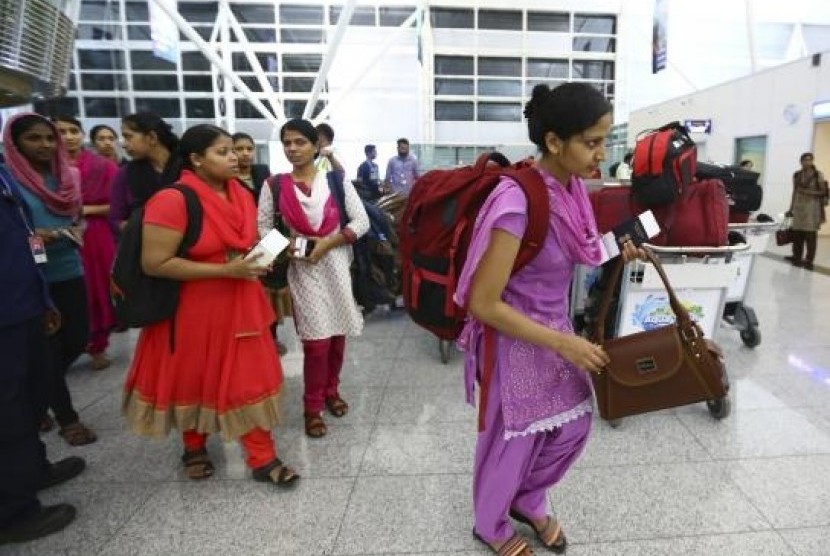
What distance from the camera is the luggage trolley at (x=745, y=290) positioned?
3480mm

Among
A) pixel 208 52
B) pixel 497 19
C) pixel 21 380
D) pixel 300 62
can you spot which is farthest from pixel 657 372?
pixel 497 19

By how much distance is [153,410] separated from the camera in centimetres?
207

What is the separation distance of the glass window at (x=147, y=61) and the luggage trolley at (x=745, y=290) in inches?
627

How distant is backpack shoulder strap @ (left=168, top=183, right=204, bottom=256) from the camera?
189 cm

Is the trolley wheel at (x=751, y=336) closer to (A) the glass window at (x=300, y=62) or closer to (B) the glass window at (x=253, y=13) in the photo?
(A) the glass window at (x=300, y=62)

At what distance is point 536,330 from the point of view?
1287mm

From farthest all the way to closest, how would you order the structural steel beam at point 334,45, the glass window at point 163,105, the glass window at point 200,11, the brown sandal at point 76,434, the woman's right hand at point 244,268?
the glass window at point 200,11, the glass window at point 163,105, the structural steel beam at point 334,45, the brown sandal at point 76,434, the woman's right hand at point 244,268

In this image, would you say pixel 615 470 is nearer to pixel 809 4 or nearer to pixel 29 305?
pixel 29 305

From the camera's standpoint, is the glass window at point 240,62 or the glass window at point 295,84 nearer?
the glass window at point 240,62

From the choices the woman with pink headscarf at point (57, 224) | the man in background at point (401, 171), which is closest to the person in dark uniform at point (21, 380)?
the woman with pink headscarf at point (57, 224)

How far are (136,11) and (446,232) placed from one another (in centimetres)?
1700

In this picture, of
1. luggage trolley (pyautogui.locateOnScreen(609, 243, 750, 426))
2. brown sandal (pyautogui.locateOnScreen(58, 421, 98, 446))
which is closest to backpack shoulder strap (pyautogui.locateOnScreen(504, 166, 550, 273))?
luggage trolley (pyautogui.locateOnScreen(609, 243, 750, 426))

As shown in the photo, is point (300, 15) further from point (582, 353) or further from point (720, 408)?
point (582, 353)

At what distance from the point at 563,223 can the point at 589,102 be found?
0.97ft
